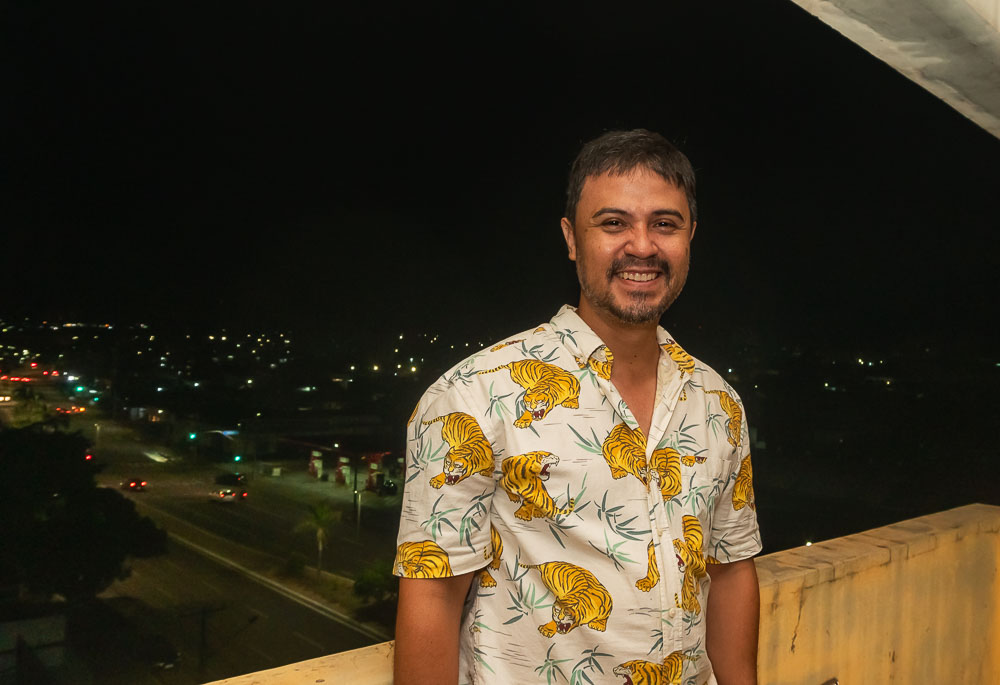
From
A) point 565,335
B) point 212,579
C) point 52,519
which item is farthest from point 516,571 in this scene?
point 212,579

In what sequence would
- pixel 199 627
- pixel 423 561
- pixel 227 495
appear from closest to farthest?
pixel 423 561 < pixel 199 627 < pixel 227 495

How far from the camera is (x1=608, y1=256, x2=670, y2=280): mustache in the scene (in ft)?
3.74

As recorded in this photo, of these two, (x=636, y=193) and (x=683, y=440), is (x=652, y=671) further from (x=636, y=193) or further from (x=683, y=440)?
(x=636, y=193)

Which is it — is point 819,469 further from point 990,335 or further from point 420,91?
point 420,91

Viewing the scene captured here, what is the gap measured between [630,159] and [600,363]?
13.3 inches

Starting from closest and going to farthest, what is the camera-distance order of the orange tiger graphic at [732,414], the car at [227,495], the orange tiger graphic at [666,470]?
the orange tiger graphic at [666,470], the orange tiger graphic at [732,414], the car at [227,495]

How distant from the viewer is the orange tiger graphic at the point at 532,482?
102 cm

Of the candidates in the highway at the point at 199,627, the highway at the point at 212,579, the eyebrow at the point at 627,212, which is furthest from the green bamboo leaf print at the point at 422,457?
the highway at the point at 199,627

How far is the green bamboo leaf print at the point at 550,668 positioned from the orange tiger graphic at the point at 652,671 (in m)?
0.08

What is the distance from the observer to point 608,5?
37438 mm

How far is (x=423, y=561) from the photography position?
0.98m

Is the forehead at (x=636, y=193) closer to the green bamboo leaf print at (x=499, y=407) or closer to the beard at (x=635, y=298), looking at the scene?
the beard at (x=635, y=298)

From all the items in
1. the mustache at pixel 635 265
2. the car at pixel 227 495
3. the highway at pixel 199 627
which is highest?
the mustache at pixel 635 265

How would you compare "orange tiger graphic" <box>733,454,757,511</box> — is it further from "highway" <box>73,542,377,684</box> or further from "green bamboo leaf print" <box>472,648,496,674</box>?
"highway" <box>73,542,377,684</box>
